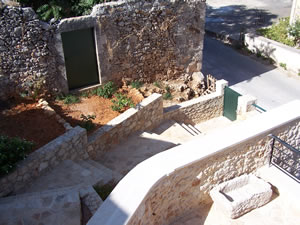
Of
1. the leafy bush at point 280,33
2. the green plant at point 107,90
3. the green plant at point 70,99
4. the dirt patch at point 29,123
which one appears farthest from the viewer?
the leafy bush at point 280,33

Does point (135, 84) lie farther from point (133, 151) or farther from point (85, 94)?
point (133, 151)

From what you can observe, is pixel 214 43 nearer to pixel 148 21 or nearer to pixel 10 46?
pixel 148 21

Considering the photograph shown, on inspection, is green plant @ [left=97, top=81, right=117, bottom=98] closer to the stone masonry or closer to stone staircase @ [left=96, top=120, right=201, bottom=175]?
the stone masonry

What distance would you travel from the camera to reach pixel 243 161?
6.11 meters

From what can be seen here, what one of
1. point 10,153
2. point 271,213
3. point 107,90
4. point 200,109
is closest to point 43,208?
point 10,153

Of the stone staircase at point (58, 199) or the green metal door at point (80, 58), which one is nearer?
the stone staircase at point (58, 199)

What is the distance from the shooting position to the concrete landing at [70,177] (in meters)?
6.77

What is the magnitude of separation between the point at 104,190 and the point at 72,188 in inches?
26.9

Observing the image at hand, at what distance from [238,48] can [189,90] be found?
277 inches

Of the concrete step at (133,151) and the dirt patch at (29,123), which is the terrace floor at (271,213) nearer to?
the concrete step at (133,151)

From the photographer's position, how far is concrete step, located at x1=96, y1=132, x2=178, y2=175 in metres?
8.75

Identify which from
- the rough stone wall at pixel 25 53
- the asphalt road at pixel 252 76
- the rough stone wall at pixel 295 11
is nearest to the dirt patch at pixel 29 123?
the rough stone wall at pixel 25 53

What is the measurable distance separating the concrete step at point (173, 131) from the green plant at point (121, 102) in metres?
1.15

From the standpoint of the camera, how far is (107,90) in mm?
11836
